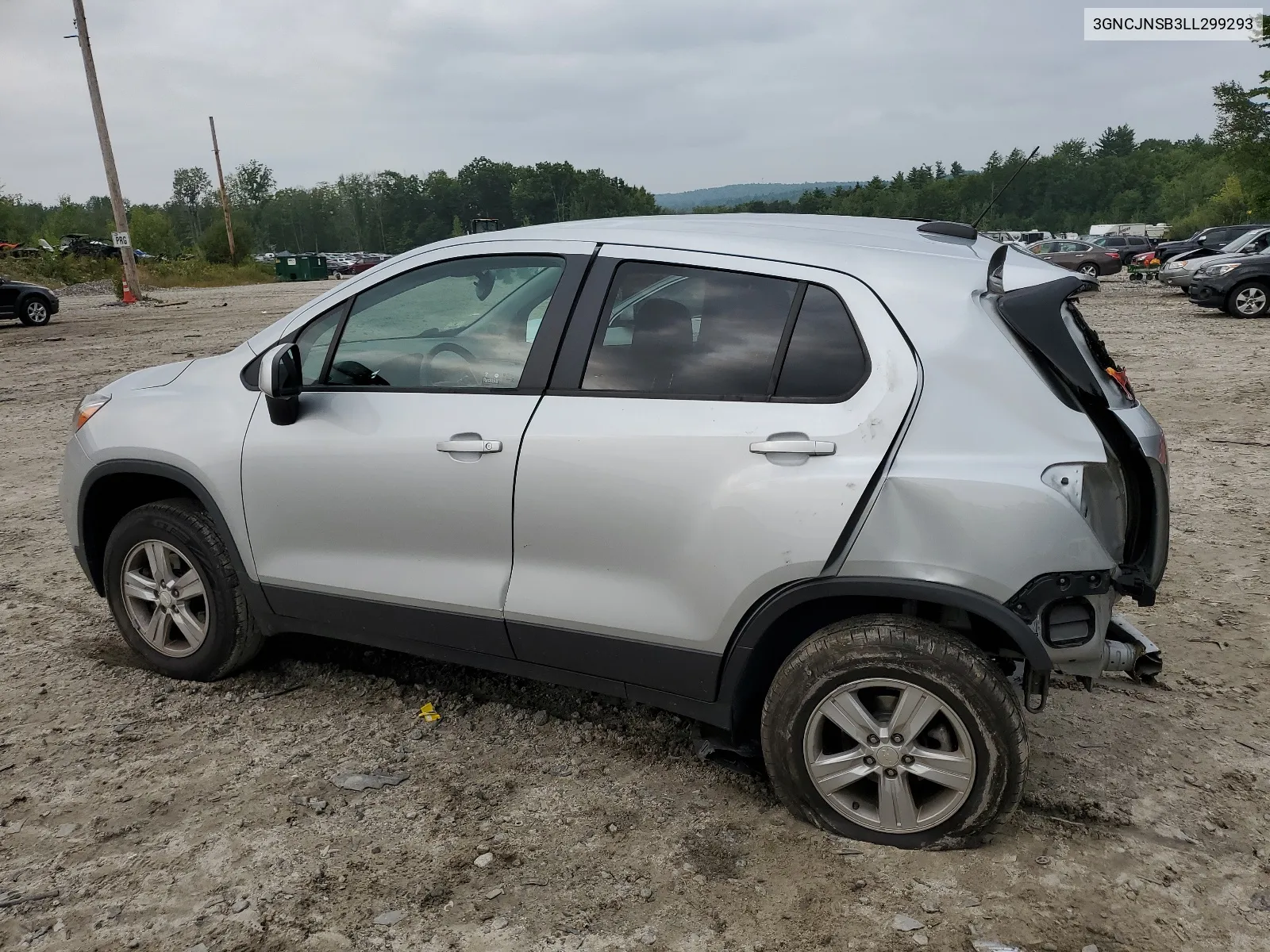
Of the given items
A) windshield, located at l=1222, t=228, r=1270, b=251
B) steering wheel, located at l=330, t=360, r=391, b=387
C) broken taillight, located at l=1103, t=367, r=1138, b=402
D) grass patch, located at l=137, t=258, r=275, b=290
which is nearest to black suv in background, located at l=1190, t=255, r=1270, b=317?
windshield, located at l=1222, t=228, r=1270, b=251

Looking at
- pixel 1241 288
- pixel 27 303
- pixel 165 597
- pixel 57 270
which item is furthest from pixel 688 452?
pixel 57 270

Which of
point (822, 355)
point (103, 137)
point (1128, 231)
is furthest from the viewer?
point (1128, 231)

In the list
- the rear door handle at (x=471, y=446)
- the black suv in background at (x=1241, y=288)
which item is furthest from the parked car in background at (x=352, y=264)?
the rear door handle at (x=471, y=446)

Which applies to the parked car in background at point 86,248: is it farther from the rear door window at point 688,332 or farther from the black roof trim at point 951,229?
the black roof trim at point 951,229

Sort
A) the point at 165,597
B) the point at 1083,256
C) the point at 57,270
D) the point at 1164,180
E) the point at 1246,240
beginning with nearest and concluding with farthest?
1. the point at 165,597
2. the point at 1246,240
3. the point at 1083,256
4. the point at 57,270
5. the point at 1164,180

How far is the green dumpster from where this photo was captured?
192ft

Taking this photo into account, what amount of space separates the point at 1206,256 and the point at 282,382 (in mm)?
25463

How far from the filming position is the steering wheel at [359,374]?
3.49 meters

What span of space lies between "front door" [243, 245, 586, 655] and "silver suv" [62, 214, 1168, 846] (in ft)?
0.03

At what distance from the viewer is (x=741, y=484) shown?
2768 mm

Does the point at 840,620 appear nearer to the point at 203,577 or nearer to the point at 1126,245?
the point at 203,577

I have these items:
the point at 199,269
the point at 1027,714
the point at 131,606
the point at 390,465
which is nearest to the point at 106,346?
the point at 131,606

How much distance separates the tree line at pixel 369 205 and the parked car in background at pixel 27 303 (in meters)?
76.6

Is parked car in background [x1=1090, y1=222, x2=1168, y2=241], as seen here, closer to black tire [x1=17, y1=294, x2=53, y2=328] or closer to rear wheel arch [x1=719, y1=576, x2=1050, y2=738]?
black tire [x1=17, y1=294, x2=53, y2=328]
